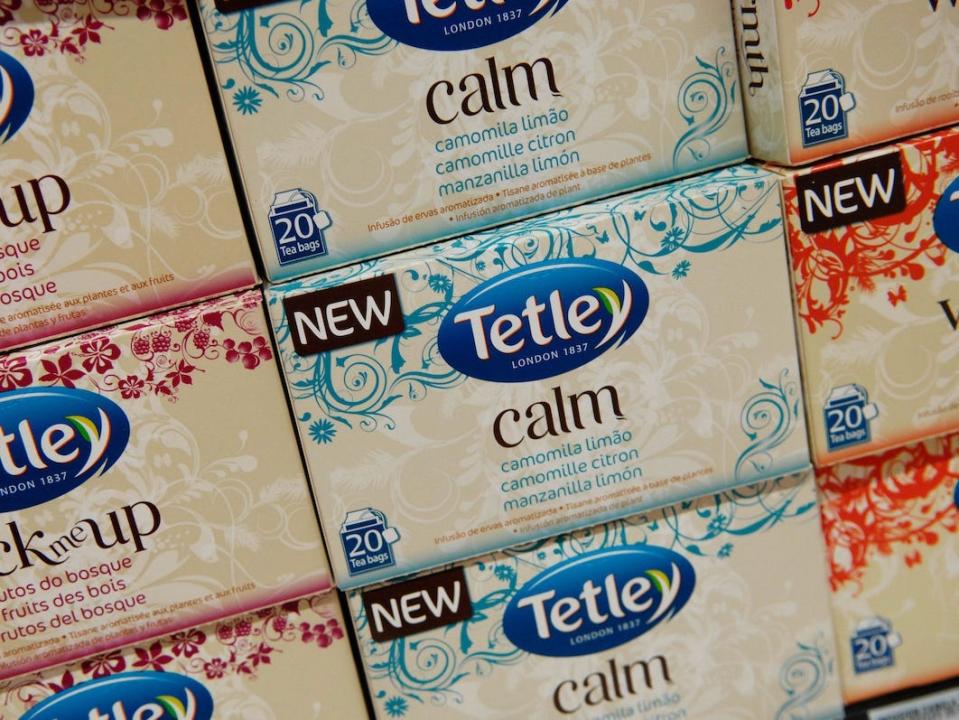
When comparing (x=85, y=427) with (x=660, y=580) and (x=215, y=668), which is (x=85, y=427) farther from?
(x=660, y=580)

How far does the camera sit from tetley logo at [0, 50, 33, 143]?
731mm

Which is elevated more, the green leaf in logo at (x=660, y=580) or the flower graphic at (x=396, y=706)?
the green leaf in logo at (x=660, y=580)

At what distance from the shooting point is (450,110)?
791 millimetres

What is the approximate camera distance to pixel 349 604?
2.87 ft

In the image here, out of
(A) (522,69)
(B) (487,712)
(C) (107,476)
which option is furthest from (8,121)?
(B) (487,712)

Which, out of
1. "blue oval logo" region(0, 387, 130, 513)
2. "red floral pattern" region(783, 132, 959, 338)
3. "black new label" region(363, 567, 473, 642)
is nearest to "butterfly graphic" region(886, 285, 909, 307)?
"red floral pattern" region(783, 132, 959, 338)

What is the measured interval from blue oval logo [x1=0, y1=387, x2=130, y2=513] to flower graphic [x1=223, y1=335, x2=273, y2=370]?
0.10 metres

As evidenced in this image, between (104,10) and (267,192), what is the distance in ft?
0.57

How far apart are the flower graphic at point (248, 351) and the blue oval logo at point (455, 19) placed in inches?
10.3

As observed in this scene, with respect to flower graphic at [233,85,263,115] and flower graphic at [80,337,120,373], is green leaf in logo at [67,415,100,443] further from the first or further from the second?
flower graphic at [233,85,263,115]

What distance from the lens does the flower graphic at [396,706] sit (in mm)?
897

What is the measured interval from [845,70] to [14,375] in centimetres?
70

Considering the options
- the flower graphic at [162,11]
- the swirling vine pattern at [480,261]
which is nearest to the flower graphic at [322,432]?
the swirling vine pattern at [480,261]

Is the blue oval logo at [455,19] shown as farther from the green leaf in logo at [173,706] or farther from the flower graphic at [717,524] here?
the green leaf in logo at [173,706]
